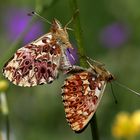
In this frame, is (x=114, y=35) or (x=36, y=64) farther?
(x=114, y=35)

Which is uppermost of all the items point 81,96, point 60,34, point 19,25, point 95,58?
point 60,34

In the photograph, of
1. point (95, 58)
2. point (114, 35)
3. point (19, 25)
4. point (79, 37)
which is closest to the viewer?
point (79, 37)

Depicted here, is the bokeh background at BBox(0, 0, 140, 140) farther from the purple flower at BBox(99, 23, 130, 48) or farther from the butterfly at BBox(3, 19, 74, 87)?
the butterfly at BBox(3, 19, 74, 87)

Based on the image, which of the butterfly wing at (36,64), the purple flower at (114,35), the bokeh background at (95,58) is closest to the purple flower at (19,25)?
the bokeh background at (95,58)

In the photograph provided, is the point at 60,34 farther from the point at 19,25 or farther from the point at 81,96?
the point at 19,25

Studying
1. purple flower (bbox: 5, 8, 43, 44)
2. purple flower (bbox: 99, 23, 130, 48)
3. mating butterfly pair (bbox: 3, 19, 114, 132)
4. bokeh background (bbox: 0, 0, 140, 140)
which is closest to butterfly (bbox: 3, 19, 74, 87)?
mating butterfly pair (bbox: 3, 19, 114, 132)

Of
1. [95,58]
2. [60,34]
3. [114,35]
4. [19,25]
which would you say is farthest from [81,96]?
[19,25]

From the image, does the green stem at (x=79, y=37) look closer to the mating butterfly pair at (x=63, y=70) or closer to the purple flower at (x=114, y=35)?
the mating butterfly pair at (x=63, y=70)
